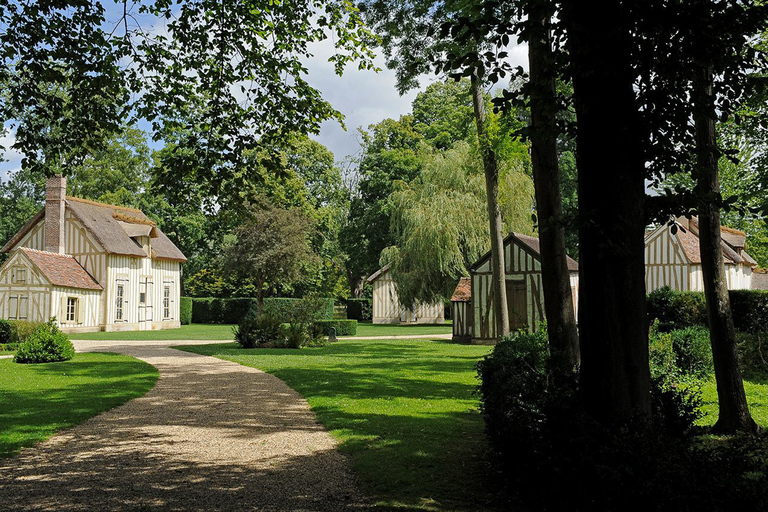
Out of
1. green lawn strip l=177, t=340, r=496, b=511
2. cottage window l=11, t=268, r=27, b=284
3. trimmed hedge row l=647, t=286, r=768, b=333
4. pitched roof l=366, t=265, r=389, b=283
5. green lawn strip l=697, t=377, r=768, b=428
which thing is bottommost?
green lawn strip l=697, t=377, r=768, b=428

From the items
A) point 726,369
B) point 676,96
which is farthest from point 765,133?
point 676,96

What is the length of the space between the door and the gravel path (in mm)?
14016

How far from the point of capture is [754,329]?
17453mm

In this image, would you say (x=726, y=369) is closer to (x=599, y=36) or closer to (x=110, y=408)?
(x=599, y=36)

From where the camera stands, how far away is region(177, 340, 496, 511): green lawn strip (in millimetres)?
5715

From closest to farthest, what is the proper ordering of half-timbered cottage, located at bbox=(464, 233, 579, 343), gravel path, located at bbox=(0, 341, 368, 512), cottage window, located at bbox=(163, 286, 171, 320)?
gravel path, located at bbox=(0, 341, 368, 512) → half-timbered cottage, located at bbox=(464, 233, 579, 343) → cottage window, located at bbox=(163, 286, 171, 320)

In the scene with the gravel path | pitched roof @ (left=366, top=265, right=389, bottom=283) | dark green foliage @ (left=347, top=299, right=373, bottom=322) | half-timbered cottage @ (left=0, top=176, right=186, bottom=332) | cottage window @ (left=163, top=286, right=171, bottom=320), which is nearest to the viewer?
the gravel path

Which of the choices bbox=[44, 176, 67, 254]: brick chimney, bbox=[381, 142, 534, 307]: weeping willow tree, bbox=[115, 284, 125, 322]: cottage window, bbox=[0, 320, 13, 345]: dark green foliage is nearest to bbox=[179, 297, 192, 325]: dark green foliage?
bbox=[115, 284, 125, 322]: cottage window

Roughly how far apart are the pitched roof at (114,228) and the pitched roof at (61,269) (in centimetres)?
181

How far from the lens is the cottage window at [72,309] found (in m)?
32.4

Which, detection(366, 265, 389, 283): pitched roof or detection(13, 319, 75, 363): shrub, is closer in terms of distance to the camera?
detection(13, 319, 75, 363): shrub

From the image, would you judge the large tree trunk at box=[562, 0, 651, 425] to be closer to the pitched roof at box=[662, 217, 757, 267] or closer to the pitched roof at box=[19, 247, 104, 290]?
the pitched roof at box=[662, 217, 757, 267]

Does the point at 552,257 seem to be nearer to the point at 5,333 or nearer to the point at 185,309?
the point at 5,333

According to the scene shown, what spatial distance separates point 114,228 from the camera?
120 ft
